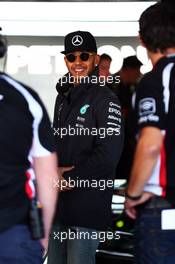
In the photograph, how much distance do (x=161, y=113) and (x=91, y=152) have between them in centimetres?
92

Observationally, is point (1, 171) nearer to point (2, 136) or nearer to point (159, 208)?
point (2, 136)

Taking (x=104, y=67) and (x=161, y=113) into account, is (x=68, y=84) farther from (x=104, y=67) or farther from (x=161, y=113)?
(x=161, y=113)

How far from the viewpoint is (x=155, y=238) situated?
2469 mm

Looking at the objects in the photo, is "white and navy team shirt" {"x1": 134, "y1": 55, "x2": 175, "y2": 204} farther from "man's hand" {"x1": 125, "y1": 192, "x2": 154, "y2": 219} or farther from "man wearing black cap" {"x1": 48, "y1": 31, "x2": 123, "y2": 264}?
"man wearing black cap" {"x1": 48, "y1": 31, "x2": 123, "y2": 264}

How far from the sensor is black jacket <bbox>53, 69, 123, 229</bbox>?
10.6 feet

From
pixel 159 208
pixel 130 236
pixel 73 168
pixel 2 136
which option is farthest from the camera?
pixel 130 236

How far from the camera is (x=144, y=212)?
2.48 m

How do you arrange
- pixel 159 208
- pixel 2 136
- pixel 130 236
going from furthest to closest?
pixel 130 236
pixel 159 208
pixel 2 136

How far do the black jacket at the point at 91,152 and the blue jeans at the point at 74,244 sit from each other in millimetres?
43

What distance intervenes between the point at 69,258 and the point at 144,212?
959 millimetres

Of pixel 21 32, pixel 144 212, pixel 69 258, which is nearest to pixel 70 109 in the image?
pixel 69 258

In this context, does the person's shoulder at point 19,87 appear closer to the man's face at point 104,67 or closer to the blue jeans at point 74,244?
the blue jeans at point 74,244

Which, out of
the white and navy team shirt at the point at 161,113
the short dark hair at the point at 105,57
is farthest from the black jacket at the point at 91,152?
the short dark hair at the point at 105,57

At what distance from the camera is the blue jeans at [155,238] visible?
246 cm
